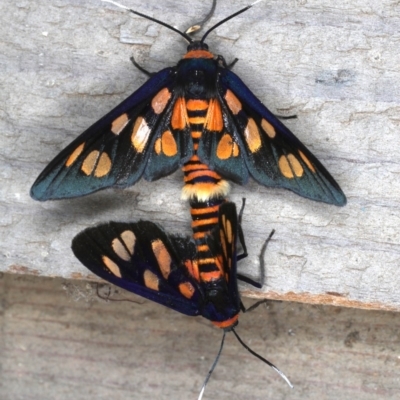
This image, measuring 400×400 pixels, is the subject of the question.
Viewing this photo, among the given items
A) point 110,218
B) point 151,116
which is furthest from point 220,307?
point 151,116

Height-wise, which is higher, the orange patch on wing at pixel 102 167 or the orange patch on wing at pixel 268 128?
the orange patch on wing at pixel 268 128

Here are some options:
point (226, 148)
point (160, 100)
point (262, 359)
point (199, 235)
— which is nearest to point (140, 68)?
point (160, 100)

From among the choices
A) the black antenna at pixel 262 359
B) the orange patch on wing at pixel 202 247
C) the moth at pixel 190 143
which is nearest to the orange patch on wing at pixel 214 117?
the moth at pixel 190 143

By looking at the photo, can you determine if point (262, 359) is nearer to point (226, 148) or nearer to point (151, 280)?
point (151, 280)

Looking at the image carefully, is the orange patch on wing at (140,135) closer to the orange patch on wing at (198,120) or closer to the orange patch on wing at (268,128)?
the orange patch on wing at (198,120)

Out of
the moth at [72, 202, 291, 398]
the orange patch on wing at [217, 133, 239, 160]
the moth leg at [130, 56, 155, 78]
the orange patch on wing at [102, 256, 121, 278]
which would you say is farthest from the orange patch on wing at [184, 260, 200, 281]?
the moth leg at [130, 56, 155, 78]

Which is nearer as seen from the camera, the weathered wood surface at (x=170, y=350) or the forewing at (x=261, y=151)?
the forewing at (x=261, y=151)
